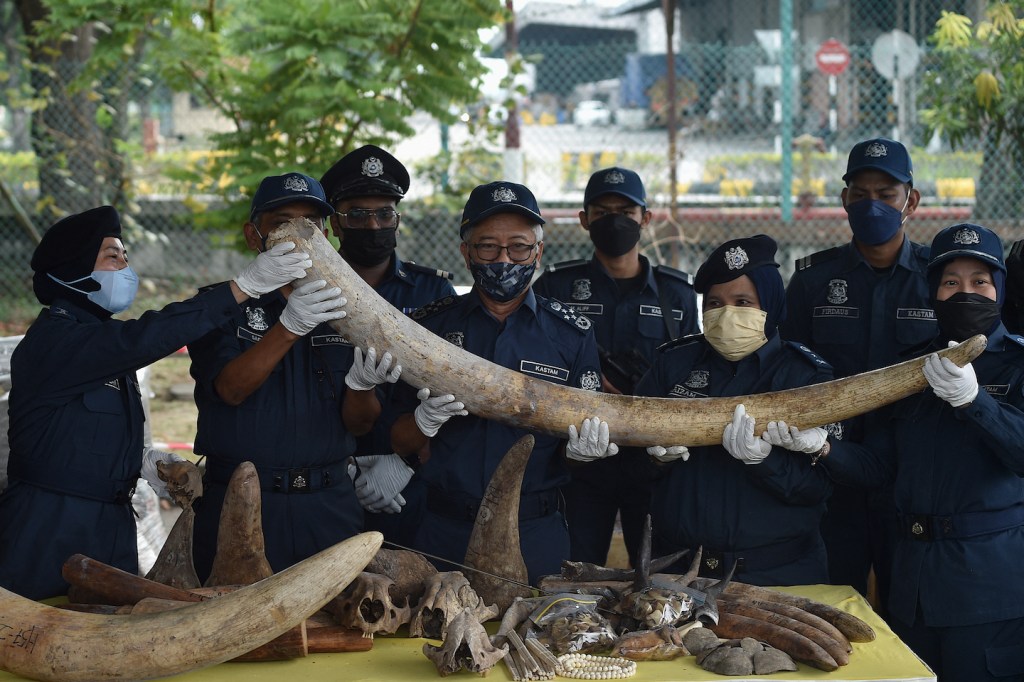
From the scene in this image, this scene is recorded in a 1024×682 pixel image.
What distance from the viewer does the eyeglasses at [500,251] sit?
158 inches

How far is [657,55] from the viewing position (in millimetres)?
12422

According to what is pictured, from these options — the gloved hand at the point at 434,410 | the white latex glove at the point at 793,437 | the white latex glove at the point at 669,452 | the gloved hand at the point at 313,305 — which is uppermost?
the gloved hand at the point at 313,305

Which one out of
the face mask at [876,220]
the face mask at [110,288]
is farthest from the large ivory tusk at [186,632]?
the face mask at [876,220]

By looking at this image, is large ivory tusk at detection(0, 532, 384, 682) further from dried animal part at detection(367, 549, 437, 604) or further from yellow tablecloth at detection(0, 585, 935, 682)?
dried animal part at detection(367, 549, 437, 604)

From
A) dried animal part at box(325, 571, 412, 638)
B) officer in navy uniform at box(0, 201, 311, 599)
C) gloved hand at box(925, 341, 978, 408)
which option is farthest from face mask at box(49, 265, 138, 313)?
gloved hand at box(925, 341, 978, 408)

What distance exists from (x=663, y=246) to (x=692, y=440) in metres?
6.96

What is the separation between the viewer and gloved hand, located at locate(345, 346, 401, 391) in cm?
368

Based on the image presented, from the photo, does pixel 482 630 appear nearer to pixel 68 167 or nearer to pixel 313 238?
pixel 313 238

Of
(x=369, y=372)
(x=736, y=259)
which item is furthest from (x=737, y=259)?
(x=369, y=372)

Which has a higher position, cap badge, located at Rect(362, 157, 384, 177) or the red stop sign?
the red stop sign

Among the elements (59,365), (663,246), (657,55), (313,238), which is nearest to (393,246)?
(313,238)

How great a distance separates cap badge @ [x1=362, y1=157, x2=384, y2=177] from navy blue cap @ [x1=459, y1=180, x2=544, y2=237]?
2.22 feet

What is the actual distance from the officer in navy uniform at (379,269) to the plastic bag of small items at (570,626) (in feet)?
3.90

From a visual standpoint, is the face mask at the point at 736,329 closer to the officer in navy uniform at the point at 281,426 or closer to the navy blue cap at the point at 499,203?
the navy blue cap at the point at 499,203
